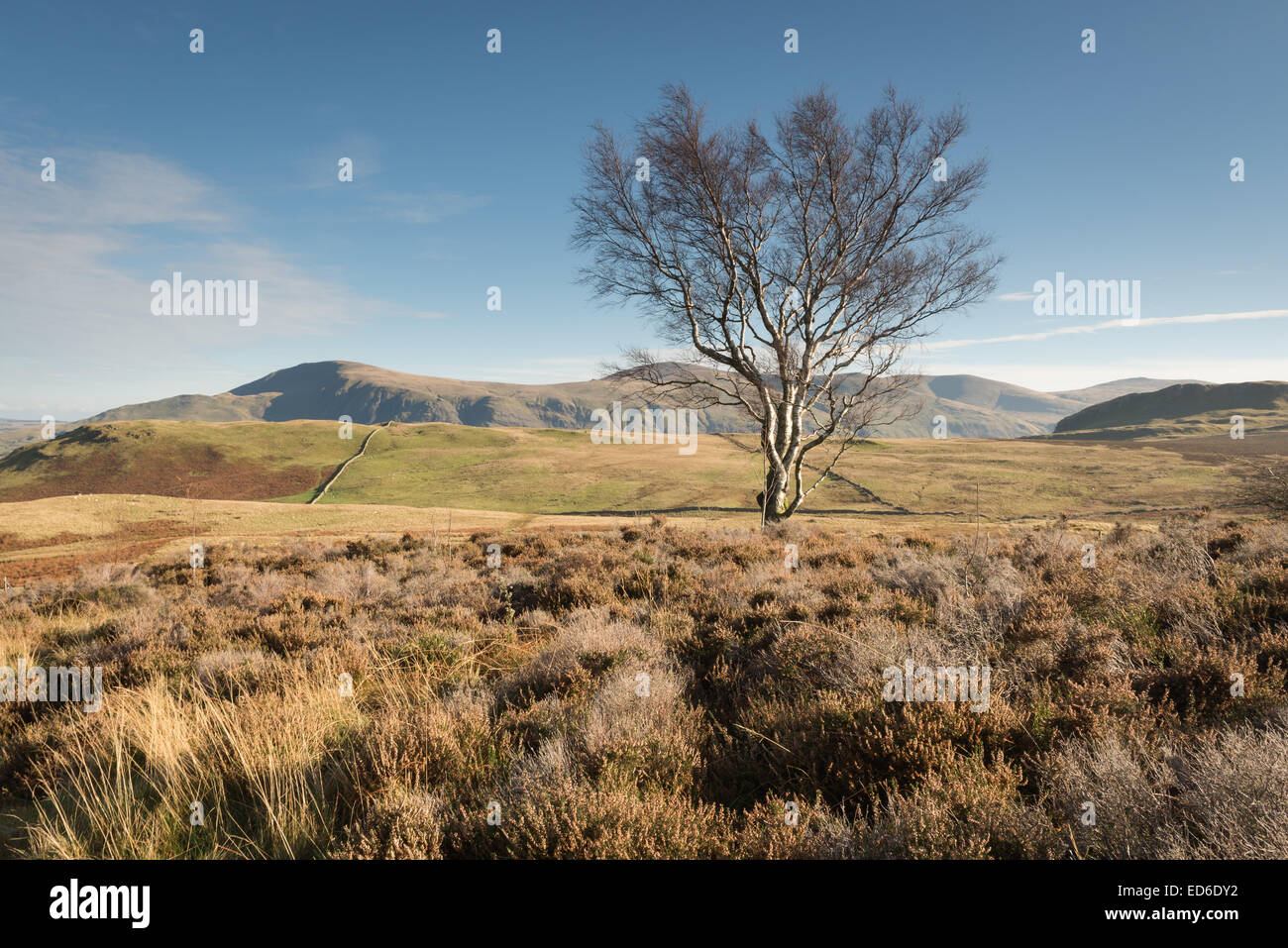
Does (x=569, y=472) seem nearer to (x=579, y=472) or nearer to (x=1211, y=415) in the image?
(x=579, y=472)

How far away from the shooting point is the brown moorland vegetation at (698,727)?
9.41 feet

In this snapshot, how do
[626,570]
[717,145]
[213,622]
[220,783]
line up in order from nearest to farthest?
[220,783], [213,622], [626,570], [717,145]

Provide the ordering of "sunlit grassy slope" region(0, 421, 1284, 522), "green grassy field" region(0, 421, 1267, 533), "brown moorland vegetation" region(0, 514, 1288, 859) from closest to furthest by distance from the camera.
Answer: "brown moorland vegetation" region(0, 514, 1288, 859)
"green grassy field" region(0, 421, 1267, 533)
"sunlit grassy slope" region(0, 421, 1284, 522)

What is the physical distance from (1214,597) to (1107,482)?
159ft

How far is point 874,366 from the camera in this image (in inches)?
655

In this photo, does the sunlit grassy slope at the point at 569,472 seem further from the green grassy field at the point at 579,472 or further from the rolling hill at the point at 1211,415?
the rolling hill at the point at 1211,415

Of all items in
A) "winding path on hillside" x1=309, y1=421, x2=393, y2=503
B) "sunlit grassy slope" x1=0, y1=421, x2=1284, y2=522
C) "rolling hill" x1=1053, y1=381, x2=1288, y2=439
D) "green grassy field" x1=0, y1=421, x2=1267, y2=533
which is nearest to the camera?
"green grassy field" x1=0, y1=421, x2=1267, y2=533

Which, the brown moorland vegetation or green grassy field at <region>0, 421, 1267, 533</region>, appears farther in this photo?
green grassy field at <region>0, 421, 1267, 533</region>

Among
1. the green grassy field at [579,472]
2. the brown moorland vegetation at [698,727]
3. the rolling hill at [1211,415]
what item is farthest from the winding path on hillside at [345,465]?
the rolling hill at [1211,415]

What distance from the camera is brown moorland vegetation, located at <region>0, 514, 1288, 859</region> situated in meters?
2.87

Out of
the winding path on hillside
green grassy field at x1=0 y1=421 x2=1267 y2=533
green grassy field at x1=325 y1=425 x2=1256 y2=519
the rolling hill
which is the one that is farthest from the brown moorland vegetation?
the rolling hill

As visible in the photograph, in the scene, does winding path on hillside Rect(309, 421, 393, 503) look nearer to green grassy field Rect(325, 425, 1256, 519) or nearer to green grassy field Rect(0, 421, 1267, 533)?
green grassy field Rect(0, 421, 1267, 533)
